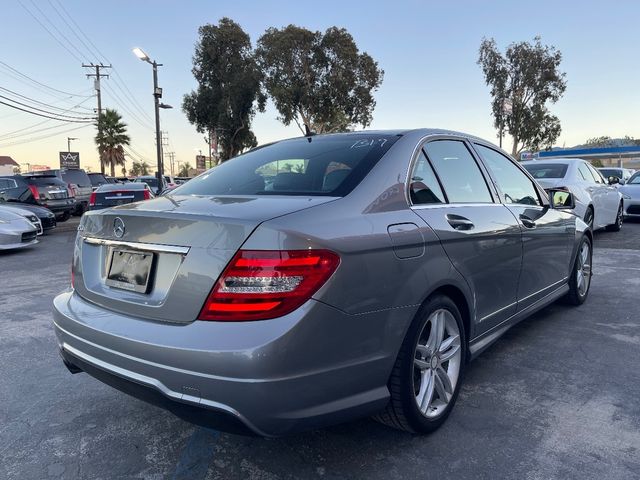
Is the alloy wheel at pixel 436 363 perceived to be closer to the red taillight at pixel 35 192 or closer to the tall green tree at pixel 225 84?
the red taillight at pixel 35 192

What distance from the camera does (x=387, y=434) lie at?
8.61 ft

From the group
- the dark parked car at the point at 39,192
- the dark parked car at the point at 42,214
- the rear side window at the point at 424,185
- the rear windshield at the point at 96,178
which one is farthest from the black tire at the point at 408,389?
the rear windshield at the point at 96,178

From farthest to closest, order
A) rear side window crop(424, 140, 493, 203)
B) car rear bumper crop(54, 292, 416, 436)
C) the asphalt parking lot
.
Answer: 1. rear side window crop(424, 140, 493, 203)
2. the asphalt parking lot
3. car rear bumper crop(54, 292, 416, 436)

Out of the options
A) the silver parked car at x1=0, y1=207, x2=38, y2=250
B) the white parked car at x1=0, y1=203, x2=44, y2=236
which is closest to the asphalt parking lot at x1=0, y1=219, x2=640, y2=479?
the silver parked car at x1=0, y1=207, x2=38, y2=250

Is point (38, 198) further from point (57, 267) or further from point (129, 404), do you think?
point (129, 404)

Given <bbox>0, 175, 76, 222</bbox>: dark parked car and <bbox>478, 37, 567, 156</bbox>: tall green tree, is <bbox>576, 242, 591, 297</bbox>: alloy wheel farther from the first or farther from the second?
<bbox>478, 37, 567, 156</bbox>: tall green tree

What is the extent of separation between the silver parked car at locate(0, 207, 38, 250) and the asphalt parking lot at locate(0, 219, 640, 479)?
19.6ft

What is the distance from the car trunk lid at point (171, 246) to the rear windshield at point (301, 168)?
0.23 metres

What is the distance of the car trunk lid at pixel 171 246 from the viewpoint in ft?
6.48

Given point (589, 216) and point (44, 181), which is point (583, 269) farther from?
point (44, 181)

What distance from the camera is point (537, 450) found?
8.03 ft

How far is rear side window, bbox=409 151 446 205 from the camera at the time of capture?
8.58ft

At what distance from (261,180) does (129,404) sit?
1572 millimetres

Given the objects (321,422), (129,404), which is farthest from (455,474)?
(129,404)
